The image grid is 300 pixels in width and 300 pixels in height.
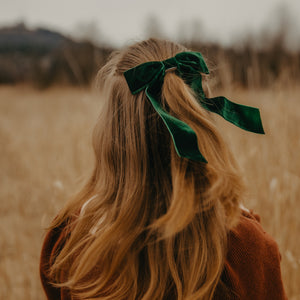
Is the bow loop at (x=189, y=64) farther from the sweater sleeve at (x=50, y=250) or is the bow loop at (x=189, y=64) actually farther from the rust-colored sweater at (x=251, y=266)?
the sweater sleeve at (x=50, y=250)

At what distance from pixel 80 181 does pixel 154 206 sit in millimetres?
1306

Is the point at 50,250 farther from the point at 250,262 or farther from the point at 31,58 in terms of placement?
the point at 31,58

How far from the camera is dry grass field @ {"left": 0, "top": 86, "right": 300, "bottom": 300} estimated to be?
4.34ft

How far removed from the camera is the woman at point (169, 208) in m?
0.60

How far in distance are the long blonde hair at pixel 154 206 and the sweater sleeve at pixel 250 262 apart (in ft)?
0.11

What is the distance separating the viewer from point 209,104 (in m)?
0.66

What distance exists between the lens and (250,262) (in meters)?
0.62

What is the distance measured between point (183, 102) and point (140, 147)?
0.14 m

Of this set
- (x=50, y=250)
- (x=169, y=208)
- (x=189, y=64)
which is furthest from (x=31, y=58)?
(x=169, y=208)

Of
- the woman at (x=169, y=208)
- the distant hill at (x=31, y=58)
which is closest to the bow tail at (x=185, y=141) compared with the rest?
the woman at (x=169, y=208)

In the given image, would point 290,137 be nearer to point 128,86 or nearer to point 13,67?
point 128,86

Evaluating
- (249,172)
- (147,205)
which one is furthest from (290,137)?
(147,205)

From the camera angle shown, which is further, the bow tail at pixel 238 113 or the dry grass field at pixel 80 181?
the dry grass field at pixel 80 181

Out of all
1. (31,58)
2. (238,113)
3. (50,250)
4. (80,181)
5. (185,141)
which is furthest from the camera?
(31,58)
